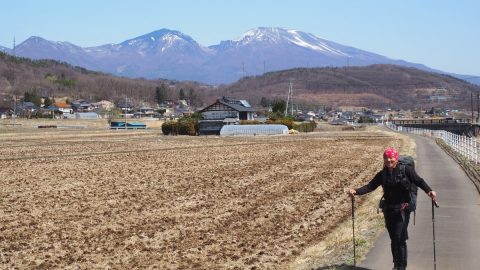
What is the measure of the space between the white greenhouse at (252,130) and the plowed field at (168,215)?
42.0m

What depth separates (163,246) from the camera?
10.4 m

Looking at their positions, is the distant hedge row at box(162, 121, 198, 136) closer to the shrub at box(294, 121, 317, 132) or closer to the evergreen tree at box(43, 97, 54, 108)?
the shrub at box(294, 121, 317, 132)

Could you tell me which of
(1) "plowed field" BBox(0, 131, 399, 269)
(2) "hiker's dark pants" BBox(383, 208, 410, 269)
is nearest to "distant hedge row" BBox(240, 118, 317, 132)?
(1) "plowed field" BBox(0, 131, 399, 269)

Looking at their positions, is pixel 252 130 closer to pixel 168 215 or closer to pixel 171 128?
pixel 171 128

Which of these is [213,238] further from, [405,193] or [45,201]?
[45,201]

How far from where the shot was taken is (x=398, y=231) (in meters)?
7.62

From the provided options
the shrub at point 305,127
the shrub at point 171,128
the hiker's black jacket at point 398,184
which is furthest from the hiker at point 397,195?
the shrub at point 305,127

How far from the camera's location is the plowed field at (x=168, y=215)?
9.66m

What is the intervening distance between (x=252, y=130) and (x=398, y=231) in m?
60.1

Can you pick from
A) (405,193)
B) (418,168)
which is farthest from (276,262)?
(418,168)

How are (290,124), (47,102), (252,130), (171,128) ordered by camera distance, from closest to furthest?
(252,130)
(171,128)
(290,124)
(47,102)

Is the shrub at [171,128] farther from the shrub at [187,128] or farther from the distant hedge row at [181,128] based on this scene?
the shrub at [187,128]

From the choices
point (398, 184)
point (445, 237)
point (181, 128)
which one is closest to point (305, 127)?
point (181, 128)

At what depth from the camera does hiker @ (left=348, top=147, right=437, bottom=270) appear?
7.44 meters
